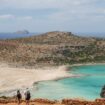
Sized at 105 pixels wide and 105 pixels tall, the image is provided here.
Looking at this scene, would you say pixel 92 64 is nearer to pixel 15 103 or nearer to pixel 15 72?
pixel 15 72

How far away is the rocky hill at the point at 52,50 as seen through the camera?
122938mm

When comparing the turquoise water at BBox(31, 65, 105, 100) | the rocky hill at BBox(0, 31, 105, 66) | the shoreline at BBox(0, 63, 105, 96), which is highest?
the rocky hill at BBox(0, 31, 105, 66)

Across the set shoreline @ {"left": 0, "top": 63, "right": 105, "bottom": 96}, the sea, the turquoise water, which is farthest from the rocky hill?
the turquoise water

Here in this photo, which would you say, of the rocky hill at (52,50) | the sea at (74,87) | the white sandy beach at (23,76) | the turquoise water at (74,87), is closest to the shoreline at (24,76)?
the white sandy beach at (23,76)

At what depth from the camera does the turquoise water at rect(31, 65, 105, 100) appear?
64188 mm

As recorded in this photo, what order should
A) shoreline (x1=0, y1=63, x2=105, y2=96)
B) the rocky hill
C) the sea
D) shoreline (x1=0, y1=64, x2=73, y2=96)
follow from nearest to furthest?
the sea < shoreline (x1=0, y1=63, x2=105, y2=96) < shoreline (x1=0, y1=64, x2=73, y2=96) < the rocky hill

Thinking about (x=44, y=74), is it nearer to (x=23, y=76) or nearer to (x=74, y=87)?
(x=23, y=76)

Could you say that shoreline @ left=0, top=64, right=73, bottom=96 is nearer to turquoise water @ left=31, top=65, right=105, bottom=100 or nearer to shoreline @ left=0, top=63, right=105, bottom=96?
shoreline @ left=0, top=63, right=105, bottom=96

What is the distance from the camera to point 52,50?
5153 inches

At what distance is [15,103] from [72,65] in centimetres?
8929

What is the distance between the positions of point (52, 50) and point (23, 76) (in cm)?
4292

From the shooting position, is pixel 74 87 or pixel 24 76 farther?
pixel 24 76

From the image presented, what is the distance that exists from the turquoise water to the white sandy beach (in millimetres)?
3667

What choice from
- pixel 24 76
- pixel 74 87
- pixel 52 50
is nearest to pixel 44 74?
pixel 24 76
